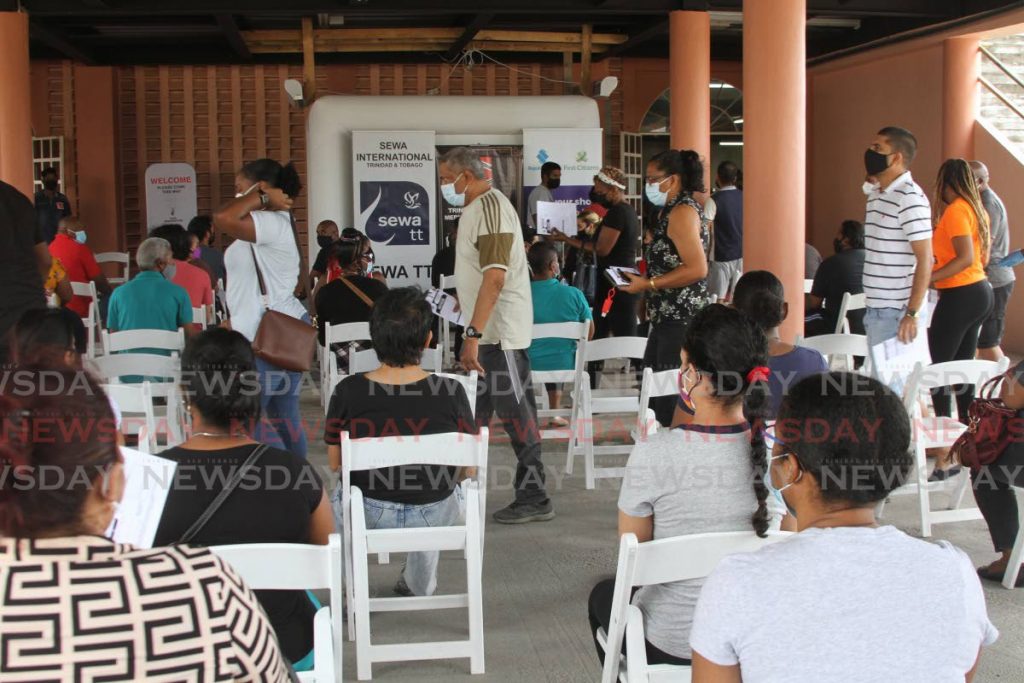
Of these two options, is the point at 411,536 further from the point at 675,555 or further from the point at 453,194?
the point at 453,194

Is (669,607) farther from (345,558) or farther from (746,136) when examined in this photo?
(746,136)

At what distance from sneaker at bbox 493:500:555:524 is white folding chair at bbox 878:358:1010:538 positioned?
146 cm

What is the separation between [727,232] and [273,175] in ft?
17.9

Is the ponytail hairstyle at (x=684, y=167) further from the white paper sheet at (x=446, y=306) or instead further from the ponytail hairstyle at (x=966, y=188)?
the ponytail hairstyle at (x=966, y=188)

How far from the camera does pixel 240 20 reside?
12.2 metres

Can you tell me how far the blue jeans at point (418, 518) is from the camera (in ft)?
11.6

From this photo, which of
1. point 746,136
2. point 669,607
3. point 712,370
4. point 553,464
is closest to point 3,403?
point 669,607

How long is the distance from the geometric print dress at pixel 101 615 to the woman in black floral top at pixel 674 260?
3.50m

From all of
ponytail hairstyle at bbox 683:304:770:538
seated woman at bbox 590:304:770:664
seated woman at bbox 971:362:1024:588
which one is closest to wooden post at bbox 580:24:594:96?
seated woman at bbox 971:362:1024:588

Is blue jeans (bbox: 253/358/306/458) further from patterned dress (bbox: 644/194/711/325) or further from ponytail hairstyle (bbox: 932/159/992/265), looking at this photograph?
ponytail hairstyle (bbox: 932/159/992/265)

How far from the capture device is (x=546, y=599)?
391 cm

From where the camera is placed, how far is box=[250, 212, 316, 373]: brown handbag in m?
4.37

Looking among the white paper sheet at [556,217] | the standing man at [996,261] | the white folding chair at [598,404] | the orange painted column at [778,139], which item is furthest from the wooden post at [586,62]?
the white folding chair at [598,404]

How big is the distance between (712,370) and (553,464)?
3551mm
